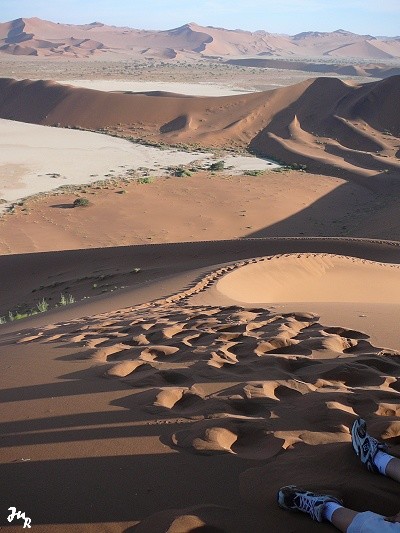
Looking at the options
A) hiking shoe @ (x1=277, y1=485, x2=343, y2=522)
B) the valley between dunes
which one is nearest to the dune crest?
the valley between dunes

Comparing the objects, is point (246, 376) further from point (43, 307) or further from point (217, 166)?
point (217, 166)

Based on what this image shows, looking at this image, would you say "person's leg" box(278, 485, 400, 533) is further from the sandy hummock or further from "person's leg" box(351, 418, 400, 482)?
the sandy hummock

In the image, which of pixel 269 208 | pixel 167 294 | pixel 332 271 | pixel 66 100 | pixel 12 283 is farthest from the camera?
pixel 66 100

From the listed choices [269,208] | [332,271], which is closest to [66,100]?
[269,208]

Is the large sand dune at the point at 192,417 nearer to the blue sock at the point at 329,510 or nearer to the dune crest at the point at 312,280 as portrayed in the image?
the blue sock at the point at 329,510

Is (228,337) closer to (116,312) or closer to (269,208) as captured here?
(116,312)

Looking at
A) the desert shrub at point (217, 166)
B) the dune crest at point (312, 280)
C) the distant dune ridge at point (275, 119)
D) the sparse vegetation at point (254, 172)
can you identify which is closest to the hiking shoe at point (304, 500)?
the dune crest at point (312, 280)
